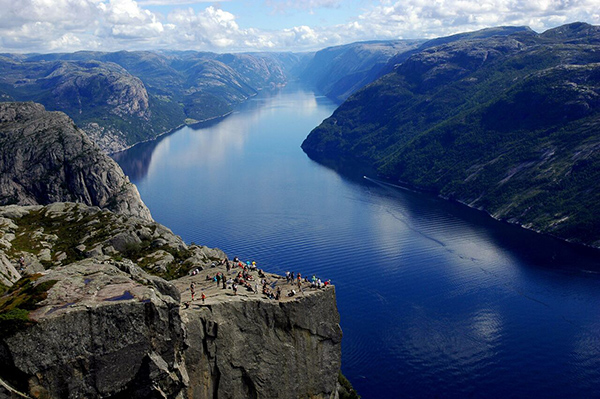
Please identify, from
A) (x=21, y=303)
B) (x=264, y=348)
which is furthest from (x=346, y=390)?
(x=21, y=303)

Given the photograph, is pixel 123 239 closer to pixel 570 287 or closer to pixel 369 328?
pixel 369 328

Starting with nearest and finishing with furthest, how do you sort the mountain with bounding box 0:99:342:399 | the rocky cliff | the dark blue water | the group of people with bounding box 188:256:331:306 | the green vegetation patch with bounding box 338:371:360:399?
the rocky cliff
the mountain with bounding box 0:99:342:399
the group of people with bounding box 188:256:331:306
the green vegetation patch with bounding box 338:371:360:399
the dark blue water

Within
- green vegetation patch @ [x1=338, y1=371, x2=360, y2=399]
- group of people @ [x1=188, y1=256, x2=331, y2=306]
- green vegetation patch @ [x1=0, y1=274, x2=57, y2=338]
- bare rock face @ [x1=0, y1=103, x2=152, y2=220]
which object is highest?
green vegetation patch @ [x1=0, y1=274, x2=57, y2=338]

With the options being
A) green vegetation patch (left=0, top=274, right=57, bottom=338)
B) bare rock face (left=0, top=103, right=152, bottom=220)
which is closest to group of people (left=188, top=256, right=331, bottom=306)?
green vegetation patch (left=0, top=274, right=57, bottom=338)

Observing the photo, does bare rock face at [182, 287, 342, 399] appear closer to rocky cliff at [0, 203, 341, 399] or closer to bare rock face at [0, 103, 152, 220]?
rocky cliff at [0, 203, 341, 399]

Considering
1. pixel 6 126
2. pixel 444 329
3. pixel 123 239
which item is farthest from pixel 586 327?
pixel 6 126

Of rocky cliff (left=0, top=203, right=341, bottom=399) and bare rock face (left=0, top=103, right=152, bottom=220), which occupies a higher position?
rocky cliff (left=0, top=203, right=341, bottom=399)

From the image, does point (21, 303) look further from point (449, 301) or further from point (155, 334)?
point (449, 301)

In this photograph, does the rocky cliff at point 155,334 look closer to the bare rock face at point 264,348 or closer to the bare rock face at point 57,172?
the bare rock face at point 264,348
